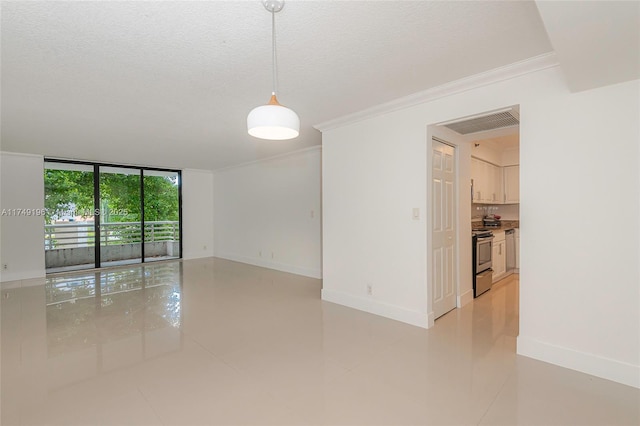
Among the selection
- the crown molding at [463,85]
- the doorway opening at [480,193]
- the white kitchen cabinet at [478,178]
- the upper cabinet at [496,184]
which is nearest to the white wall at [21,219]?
the crown molding at [463,85]

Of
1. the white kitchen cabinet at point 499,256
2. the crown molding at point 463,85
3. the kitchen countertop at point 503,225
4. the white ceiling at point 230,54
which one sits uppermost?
the white ceiling at point 230,54

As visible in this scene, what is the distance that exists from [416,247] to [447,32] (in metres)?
2.07

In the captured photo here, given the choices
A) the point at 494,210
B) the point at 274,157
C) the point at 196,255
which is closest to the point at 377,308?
the point at 274,157

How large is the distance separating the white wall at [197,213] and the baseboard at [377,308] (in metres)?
5.16

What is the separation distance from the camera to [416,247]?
3352 mm

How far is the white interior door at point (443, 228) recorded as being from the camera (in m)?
3.48

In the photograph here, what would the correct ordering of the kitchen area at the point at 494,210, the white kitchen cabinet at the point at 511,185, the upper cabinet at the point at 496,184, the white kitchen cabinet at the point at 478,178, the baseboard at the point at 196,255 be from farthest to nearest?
the baseboard at the point at 196,255, the white kitchen cabinet at the point at 511,185, the upper cabinet at the point at 496,184, the white kitchen cabinet at the point at 478,178, the kitchen area at the point at 494,210

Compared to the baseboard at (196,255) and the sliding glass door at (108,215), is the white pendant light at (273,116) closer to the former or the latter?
the sliding glass door at (108,215)

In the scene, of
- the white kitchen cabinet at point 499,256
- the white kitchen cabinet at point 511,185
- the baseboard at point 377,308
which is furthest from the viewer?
the white kitchen cabinet at point 511,185

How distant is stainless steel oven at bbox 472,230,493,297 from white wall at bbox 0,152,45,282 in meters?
7.96

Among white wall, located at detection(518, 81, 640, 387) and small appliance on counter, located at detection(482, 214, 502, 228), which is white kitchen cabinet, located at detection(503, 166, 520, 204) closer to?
small appliance on counter, located at detection(482, 214, 502, 228)

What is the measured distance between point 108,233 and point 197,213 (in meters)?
2.05

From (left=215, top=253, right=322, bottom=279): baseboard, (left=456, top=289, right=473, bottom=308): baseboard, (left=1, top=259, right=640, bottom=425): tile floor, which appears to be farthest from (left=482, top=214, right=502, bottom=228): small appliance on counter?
(left=215, top=253, right=322, bottom=279): baseboard

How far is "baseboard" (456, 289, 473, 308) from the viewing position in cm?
395
